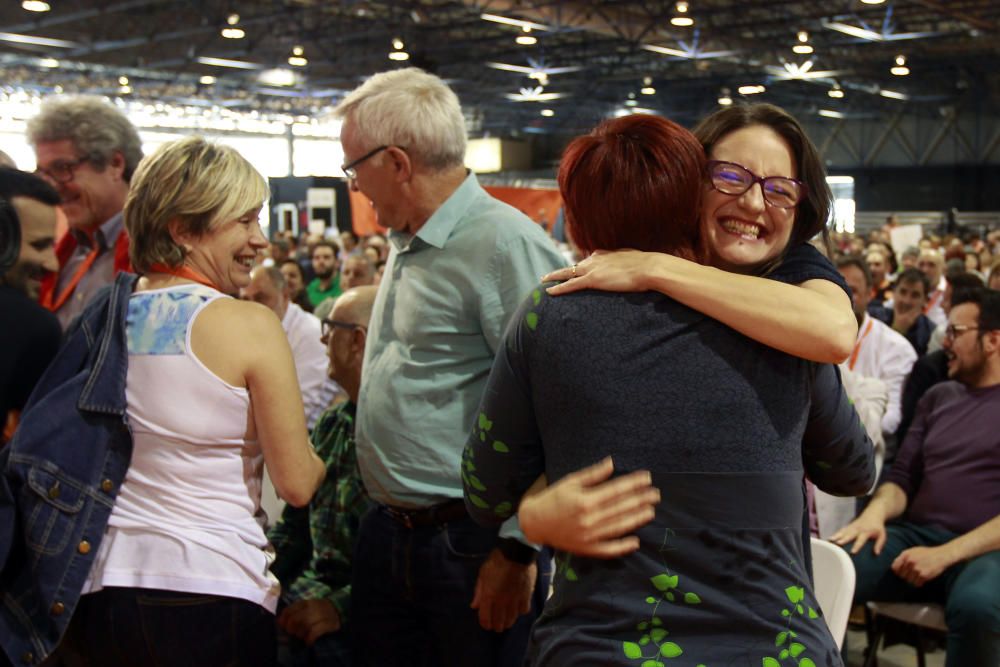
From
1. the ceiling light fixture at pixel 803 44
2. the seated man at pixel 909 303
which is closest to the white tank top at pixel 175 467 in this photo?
the seated man at pixel 909 303

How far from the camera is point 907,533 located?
3500 mm

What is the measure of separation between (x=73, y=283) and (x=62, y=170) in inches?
11.8

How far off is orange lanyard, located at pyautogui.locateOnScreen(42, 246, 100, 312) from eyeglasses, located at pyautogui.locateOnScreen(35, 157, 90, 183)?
0.63ft

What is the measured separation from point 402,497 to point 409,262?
0.47 meters

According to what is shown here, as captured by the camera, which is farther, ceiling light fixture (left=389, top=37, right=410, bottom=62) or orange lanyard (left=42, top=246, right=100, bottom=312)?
ceiling light fixture (left=389, top=37, right=410, bottom=62)

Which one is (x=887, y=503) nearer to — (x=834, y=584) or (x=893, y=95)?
(x=834, y=584)

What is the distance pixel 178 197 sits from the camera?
1682mm

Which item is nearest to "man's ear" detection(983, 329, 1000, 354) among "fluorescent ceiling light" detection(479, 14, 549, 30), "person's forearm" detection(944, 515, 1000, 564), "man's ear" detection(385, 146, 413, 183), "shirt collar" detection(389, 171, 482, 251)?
"person's forearm" detection(944, 515, 1000, 564)

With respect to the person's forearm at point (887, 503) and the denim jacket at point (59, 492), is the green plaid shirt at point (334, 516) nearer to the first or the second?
the denim jacket at point (59, 492)

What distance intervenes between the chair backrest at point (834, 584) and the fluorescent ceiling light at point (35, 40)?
58.3 feet

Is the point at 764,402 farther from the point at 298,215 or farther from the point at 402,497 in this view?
the point at 298,215

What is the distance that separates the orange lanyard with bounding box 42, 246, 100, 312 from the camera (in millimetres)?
2518

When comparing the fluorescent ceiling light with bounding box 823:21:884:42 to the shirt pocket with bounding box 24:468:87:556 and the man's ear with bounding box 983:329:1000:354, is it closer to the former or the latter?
the man's ear with bounding box 983:329:1000:354

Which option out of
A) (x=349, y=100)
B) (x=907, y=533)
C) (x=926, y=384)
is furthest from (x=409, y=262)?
(x=926, y=384)
